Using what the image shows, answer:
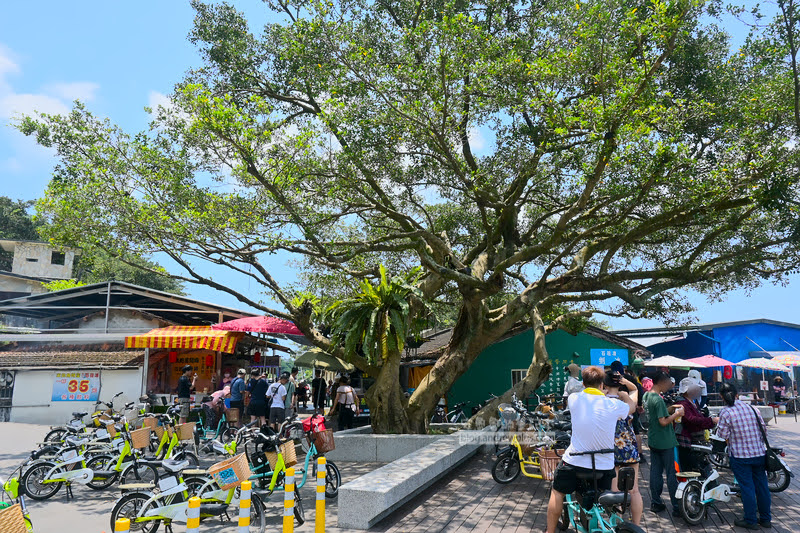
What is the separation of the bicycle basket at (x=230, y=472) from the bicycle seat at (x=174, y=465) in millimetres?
935

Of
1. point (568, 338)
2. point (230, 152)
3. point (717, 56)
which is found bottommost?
point (568, 338)

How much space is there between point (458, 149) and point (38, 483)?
9.62m

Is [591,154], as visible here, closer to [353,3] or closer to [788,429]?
[353,3]

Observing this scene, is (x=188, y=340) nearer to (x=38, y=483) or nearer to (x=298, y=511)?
(x=38, y=483)

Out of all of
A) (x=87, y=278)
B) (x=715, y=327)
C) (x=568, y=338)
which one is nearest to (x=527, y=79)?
(x=568, y=338)

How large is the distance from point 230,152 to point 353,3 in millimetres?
4703

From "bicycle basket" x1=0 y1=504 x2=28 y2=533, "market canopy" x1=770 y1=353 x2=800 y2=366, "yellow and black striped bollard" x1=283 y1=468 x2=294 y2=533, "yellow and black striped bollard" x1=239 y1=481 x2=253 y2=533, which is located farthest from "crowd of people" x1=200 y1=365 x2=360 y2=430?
"market canopy" x1=770 y1=353 x2=800 y2=366

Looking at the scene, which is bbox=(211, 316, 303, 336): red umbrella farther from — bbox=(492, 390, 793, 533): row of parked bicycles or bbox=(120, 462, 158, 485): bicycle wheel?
bbox=(120, 462, 158, 485): bicycle wheel

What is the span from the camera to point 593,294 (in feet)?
42.6

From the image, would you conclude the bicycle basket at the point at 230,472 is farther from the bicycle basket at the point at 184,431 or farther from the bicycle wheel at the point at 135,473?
the bicycle basket at the point at 184,431

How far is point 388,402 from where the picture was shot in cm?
1192

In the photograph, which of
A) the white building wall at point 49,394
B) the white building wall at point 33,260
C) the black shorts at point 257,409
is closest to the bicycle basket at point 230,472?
the black shorts at point 257,409

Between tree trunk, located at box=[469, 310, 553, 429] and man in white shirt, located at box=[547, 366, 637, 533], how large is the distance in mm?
7714

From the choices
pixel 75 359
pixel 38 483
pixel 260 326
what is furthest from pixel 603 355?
pixel 38 483
